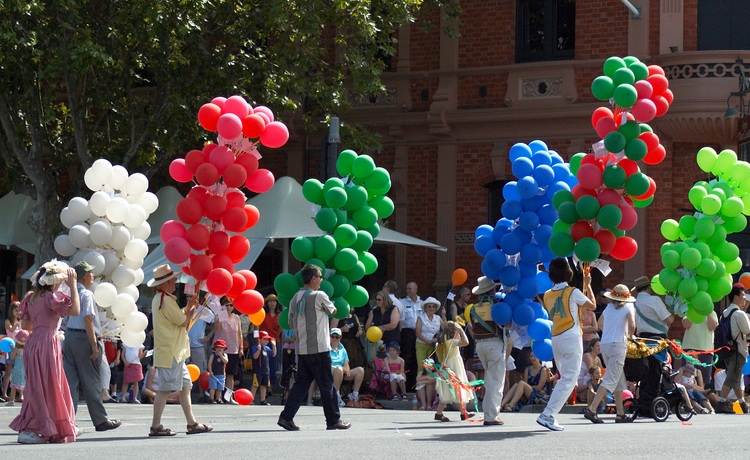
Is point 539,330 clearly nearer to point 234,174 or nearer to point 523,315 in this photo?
point 523,315

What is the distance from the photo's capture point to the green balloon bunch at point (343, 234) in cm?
1554

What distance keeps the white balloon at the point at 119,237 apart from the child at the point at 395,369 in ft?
22.1

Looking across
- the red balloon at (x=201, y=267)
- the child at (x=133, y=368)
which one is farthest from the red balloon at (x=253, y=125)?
the child at (x=133, y=368)

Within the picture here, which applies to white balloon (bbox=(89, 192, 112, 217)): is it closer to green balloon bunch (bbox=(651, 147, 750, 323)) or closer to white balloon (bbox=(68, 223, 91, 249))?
white balloon (bbox=(68, 223, 91, 249))

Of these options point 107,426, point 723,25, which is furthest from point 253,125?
point 723,25

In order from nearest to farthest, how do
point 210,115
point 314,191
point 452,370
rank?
point 210,115
point 314,191
point 452,370

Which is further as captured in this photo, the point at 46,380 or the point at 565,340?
the point at 565,340

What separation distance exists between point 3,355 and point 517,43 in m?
11.2

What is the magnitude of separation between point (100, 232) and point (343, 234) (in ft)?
8.65

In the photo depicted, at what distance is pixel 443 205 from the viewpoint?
2688cm

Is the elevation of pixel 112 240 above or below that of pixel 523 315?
above

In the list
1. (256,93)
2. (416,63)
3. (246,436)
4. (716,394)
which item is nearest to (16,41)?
(256,93)

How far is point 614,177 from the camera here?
572 inches

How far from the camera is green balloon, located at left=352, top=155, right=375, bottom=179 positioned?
15945 mm
